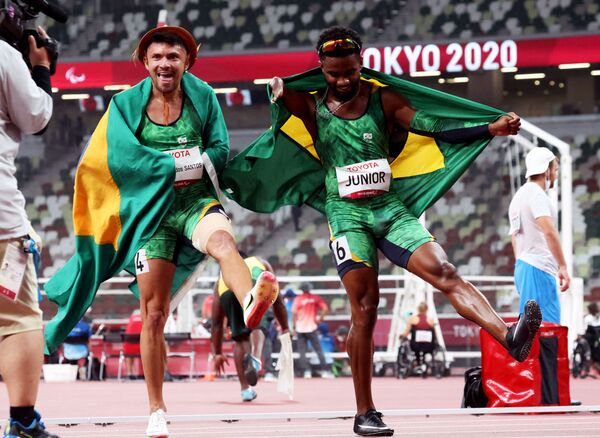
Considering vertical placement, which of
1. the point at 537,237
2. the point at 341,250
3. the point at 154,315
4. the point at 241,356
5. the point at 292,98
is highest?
the point at 292,98

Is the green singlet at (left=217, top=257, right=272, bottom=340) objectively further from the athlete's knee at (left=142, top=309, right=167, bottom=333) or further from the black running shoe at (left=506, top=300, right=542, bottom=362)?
the black running shoe at (left=506, top=300, right=542, bottom=362)

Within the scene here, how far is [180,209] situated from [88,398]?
700cm

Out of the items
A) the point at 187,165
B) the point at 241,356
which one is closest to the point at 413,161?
the point at 187,165

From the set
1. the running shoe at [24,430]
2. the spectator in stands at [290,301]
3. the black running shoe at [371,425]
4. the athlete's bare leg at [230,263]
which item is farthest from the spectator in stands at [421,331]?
the running shoe at [24,430]

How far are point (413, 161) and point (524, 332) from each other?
1.43m

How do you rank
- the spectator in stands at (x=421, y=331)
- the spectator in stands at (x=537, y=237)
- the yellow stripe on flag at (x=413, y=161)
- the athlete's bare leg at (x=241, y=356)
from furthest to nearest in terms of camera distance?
the spectator in stands at (x=421, y=331), the athlete's bare leg at (x=241, y=356), the spectator in stands at (x=537, y=237), the yellow stripe on flag at (x=413, y=161)

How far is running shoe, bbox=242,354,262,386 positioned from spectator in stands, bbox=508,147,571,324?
3.52 m

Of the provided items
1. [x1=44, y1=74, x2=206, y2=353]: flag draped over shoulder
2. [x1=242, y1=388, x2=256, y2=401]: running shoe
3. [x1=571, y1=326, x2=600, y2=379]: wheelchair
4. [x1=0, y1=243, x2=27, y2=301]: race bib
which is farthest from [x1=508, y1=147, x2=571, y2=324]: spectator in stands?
[x1=571, y1=326, x2=600, y2=379]: wheelchair

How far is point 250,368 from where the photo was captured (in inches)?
443

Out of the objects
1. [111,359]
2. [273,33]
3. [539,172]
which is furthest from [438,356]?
[273,33]

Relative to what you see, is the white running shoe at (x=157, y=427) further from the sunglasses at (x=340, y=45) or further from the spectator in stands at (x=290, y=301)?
the spectator in stands at (x=290, y=301)

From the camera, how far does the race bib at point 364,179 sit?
6059 millimetres

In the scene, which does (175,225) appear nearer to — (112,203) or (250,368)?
(112,203)

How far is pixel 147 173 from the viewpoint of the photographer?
589 cm
